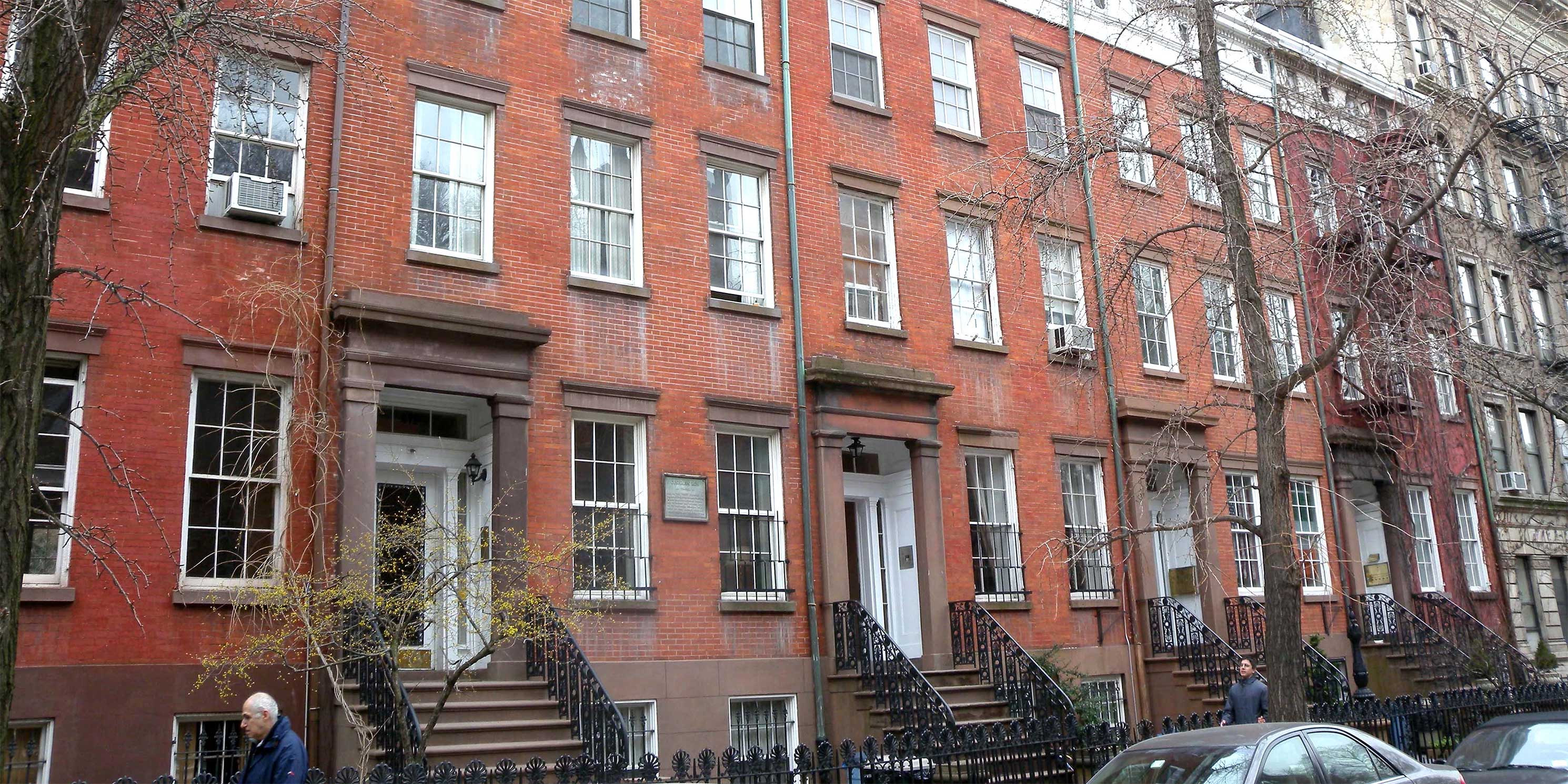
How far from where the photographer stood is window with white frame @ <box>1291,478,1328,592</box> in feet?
74.2

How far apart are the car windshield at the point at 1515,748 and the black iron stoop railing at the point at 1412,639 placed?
1102 centimetres

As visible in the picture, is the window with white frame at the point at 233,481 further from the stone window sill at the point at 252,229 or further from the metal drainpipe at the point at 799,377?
the metal drainpipe at the point at 799,377

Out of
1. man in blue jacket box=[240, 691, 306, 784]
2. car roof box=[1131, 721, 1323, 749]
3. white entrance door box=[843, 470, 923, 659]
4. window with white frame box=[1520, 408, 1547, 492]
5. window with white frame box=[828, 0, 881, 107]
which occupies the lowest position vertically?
car roof box=[1131, 721, 1323, 749]

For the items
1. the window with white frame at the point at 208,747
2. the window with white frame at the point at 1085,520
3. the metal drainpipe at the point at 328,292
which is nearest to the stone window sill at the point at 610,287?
the metal drainpipe at the point at 328,292

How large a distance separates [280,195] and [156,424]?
8.71 ft

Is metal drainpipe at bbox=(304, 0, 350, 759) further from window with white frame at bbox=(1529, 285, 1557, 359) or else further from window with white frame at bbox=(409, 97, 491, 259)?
window with white frame at bbox=(1529, 285, 1557, 359)

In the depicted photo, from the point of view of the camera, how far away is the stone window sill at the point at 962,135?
1950 cm

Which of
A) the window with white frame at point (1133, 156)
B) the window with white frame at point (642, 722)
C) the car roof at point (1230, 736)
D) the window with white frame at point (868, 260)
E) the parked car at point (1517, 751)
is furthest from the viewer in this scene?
the window with white frame at point (1133, 156)

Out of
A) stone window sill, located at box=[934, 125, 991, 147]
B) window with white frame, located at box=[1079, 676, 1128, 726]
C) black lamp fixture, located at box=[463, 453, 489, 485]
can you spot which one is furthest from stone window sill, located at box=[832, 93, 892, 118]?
window with white frame, located at box=[1079, 676, 1128, 726]

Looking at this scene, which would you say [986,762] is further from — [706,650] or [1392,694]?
[1392,694]

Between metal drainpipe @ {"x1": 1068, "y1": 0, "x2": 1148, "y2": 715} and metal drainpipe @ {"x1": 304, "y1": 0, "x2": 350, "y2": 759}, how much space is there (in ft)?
33.0

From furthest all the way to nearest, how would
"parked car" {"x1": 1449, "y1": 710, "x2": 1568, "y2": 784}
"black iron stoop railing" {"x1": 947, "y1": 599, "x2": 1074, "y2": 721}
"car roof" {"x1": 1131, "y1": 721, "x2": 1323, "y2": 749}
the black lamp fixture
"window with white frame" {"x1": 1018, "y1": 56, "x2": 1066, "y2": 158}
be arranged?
"window with white frame" {"x1": 1018, "y1": 56, "x2": 1066, "y2": 158}, "black iron stoop railing" {"x1": 947, "y1": 599, "x2": 1074, "y2": 721}, the black lamp fixture, "parked car" {"x1": 1449, "y1": 710, "x2": 1568, "y2": 784}, "car roof" {"x1": 1131, "y1": 721, "x2": 1323, "y2": 749}

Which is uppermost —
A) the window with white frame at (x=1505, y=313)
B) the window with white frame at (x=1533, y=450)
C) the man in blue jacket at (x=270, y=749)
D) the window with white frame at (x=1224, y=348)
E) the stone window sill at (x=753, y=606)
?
the window with white frame at (x=1505, y=313)

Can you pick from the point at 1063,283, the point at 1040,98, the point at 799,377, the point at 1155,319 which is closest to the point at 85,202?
the point at 799,377
